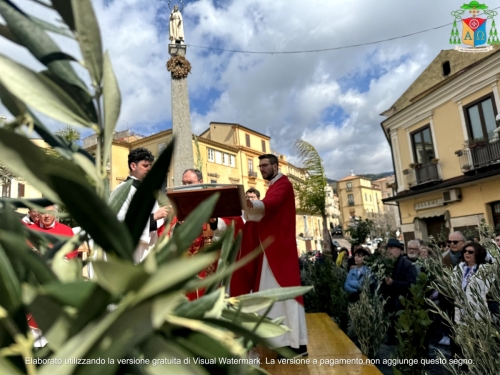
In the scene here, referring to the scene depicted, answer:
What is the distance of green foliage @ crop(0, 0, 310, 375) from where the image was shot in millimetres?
383

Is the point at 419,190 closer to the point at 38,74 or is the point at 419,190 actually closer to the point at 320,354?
the point at 320,354

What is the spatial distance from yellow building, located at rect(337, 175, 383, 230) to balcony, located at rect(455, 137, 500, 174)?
5107cm

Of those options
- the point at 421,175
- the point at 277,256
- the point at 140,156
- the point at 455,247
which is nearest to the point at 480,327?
the point at 277,256

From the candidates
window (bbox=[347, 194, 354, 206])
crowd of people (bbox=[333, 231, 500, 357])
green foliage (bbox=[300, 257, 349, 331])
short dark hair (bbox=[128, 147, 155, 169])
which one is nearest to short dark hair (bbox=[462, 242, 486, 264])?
crowd of people (bbox=[333, 231, 500, 357])

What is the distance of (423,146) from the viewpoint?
17766 mm

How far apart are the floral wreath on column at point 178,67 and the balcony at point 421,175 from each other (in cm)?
1312

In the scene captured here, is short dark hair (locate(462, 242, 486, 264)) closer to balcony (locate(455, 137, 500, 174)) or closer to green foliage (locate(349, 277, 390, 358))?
green foliage (locate(349, 277, 390, 358))

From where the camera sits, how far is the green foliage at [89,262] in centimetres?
38

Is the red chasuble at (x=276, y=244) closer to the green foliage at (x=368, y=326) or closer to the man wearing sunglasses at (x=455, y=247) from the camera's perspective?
the green foliage at (x=368, y=326)

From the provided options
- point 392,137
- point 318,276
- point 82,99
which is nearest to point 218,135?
point 392,137

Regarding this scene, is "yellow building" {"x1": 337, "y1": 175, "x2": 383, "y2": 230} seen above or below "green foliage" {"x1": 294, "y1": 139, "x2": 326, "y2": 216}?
above

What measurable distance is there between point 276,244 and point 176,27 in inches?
214

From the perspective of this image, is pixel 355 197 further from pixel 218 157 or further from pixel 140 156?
pixel 140 156

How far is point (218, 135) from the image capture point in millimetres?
38344
